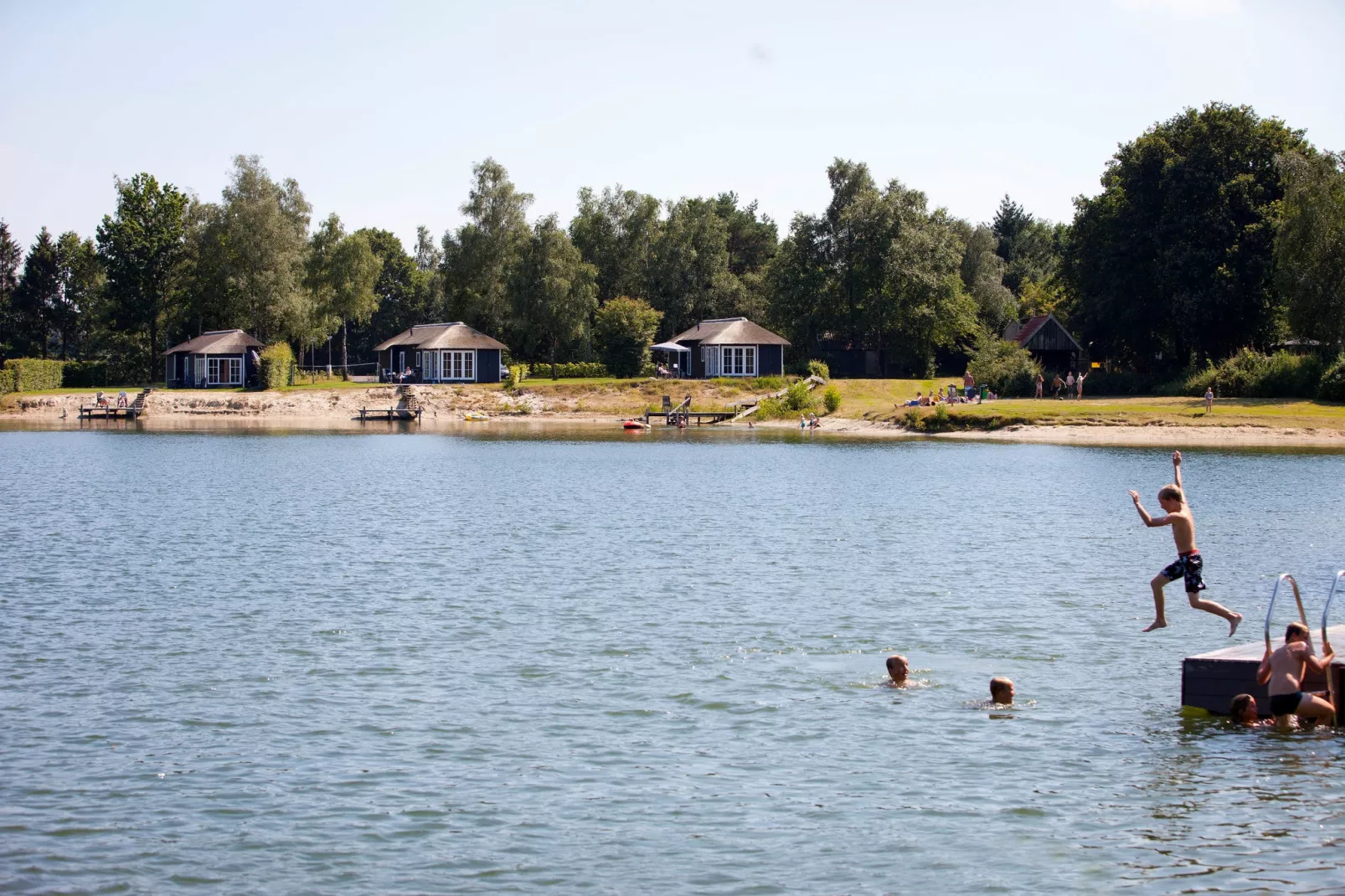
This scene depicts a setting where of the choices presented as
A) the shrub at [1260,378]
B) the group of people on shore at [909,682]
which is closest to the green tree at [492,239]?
the shrub at [1260,378]

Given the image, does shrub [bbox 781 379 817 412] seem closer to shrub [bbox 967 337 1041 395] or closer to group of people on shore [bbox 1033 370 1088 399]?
shrub [bbox 967 337 1041 395]

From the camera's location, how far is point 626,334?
11212 centimetres

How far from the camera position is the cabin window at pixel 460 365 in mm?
114188

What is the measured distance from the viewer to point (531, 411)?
350 ft

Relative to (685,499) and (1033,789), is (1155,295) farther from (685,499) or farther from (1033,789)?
(1033,789)

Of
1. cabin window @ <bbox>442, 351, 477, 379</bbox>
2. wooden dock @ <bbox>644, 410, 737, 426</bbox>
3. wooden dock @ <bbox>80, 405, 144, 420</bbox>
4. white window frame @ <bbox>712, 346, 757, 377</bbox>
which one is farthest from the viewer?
cabin window @ <bbox>442, 351, 477, 379</bbox>

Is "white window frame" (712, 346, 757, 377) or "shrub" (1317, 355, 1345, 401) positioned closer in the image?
"shrub" (1317, 355, 1345, 401)

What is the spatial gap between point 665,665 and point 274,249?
10461 centimetres

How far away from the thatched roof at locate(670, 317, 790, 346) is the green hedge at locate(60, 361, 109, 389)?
182 feet

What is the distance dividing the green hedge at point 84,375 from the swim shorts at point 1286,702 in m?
121

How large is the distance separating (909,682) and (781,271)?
310 feet

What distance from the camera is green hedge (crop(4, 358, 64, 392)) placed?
115 metres

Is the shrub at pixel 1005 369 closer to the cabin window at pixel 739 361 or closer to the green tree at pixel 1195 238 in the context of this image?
the green tree at pixel 1195 238

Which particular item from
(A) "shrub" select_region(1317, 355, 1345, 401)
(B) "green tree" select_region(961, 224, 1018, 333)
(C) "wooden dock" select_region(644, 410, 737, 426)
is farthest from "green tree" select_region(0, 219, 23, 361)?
(A) "shrub" select_region(1317, 355, 1345, 401)
